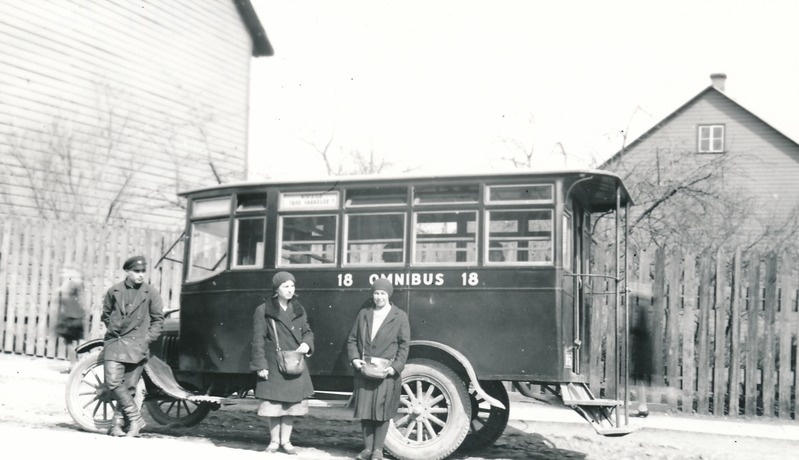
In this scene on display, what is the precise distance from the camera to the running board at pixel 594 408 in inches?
298

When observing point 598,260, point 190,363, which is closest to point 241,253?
point 190,363

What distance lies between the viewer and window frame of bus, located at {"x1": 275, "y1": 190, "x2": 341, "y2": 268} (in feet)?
27.2

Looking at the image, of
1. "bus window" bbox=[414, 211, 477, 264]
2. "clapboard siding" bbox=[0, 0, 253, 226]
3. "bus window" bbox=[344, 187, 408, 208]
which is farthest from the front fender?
"clapboard siding" bbox=[0, 0, 253, 226]

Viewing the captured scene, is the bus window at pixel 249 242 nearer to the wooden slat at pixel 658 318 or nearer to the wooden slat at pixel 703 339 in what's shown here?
the wooden slat at pixel 658 318

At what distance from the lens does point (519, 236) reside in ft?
26.0

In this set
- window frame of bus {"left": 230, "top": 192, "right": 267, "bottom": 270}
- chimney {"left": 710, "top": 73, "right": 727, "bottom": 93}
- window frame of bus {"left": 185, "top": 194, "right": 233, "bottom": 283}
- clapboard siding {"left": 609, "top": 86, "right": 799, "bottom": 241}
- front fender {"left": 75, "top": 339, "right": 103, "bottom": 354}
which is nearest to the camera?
window frame of bus {"left": 230, "top": 192, "right": 267, "bottom": 270}

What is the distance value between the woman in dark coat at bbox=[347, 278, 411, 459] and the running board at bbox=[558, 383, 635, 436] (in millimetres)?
1480

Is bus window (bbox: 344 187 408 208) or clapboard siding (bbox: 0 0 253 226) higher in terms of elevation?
clapboard siding (bbox: 0 0 253 226)

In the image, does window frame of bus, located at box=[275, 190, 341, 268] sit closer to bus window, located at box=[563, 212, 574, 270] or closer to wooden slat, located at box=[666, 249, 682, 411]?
bus window, located at box=[563, 212, 574, 270]

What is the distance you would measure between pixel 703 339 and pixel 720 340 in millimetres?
202

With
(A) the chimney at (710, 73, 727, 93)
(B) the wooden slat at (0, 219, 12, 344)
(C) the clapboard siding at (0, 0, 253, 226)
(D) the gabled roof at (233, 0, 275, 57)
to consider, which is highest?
(A) the chimney at (710, 73, 727, 93)

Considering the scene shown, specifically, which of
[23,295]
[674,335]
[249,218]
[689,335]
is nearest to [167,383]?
[249,218]

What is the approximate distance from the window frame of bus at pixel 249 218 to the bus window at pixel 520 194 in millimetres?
2270

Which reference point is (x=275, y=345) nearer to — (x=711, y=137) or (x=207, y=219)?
(x=207, y=219)
